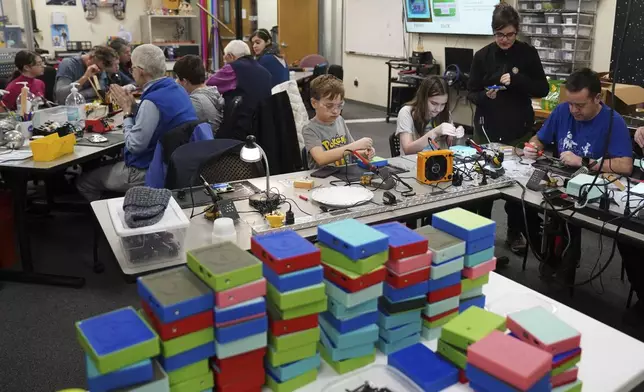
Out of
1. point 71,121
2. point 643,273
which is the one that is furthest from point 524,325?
point 71,121

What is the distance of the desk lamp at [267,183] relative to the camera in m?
1.98

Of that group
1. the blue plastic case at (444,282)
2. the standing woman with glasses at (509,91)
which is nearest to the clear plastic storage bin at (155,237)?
the blue plastic case at (444,282)

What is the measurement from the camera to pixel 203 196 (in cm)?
231

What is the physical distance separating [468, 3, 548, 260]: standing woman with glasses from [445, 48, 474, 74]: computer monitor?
340cm

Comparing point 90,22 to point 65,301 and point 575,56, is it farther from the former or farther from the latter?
point 575,56

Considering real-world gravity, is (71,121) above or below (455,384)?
above

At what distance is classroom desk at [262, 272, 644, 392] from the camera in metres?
1.28

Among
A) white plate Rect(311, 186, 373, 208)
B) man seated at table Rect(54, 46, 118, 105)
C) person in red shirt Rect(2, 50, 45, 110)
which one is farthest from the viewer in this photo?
man seated at table Rect(54, 46, 118, 105)

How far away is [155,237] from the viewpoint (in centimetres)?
190

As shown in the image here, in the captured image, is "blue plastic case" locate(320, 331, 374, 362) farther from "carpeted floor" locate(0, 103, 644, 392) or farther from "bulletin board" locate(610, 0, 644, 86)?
"bulletin board" locate(610, 0, 644, 86)

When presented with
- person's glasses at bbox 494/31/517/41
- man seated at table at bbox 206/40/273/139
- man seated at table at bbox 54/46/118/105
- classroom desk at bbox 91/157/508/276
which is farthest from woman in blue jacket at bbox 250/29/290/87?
classroom desk at bbox 91/157/508/276

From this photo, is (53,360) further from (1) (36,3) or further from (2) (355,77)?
(2) (355,77)

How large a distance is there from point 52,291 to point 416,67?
5.50 metres

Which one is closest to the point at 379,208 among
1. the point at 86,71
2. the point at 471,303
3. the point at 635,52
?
the point at 471,303
